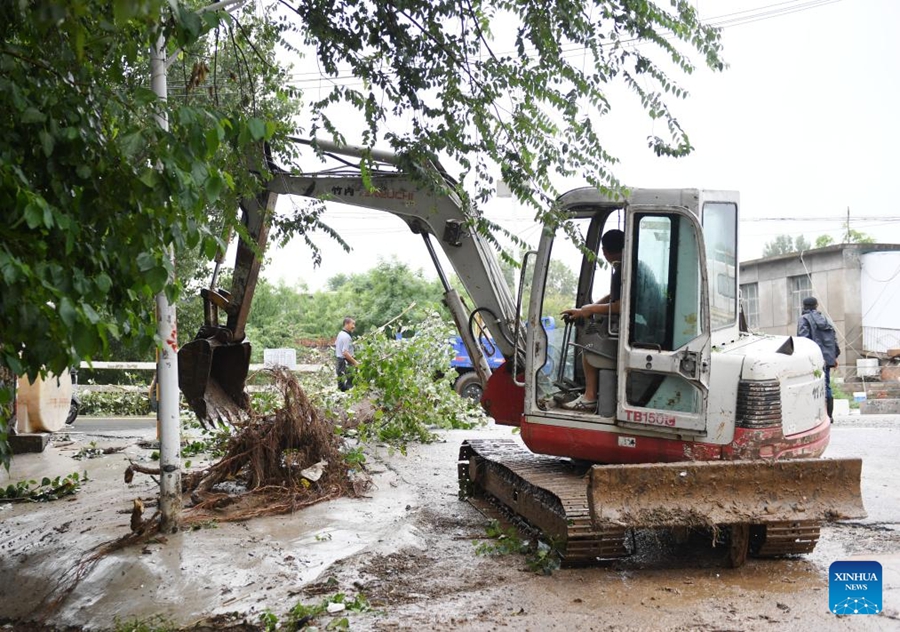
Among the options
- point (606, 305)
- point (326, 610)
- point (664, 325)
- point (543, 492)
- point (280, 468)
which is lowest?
point (326, 610)

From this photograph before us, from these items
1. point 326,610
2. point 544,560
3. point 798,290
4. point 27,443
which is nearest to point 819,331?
point 544,560

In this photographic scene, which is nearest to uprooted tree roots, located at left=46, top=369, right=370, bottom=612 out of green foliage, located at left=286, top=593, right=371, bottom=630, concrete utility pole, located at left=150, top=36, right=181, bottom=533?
concrete utility pole, located at left=150, top=36, right=181, bottom=533

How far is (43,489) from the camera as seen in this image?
8516 millimetres

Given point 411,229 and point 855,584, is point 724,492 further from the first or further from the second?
point 411,229

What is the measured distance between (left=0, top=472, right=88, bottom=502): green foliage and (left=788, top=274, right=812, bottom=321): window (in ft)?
86.6

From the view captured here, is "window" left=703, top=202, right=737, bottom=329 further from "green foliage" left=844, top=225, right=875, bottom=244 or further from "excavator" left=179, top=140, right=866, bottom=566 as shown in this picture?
"green foliage" left=844, top=225, right=875, bottom=244

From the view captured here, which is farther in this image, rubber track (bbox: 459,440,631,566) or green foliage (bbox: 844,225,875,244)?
green foliage (bbox: 844,225,875,244)

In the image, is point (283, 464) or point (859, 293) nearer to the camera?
point (283, 464)

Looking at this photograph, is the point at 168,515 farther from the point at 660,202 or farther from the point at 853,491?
the point at 853,491

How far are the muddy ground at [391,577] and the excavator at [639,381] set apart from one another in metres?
0.37

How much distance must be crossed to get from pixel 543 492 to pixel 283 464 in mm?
2911

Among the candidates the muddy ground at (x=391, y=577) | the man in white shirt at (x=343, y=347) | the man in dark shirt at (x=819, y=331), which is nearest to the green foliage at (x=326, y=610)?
the muddy ground at (x=391, y=577)

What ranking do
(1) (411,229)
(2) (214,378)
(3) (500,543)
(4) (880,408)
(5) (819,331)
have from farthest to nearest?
(4) (880,408), (5) (819,331), (2) (214,378), (1) (411,229), (3) (500,543)

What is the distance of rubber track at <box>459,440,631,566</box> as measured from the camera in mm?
5730
